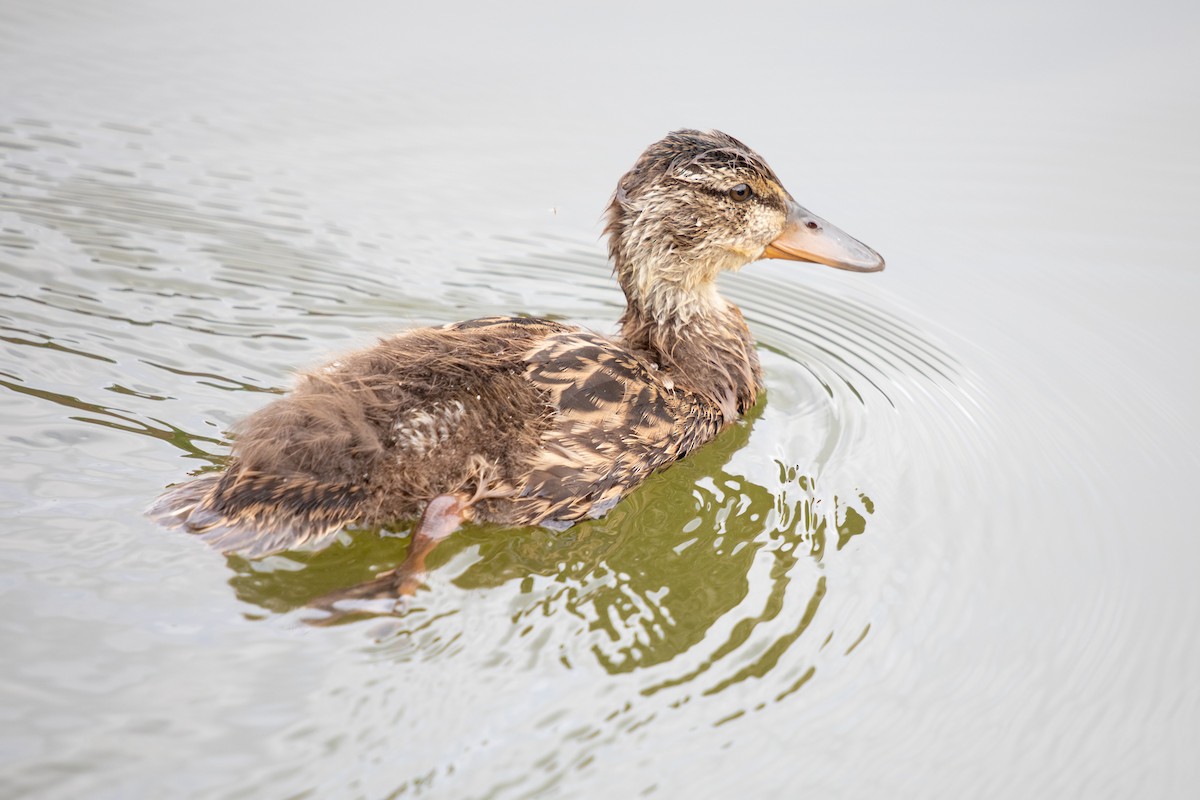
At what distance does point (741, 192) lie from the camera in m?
4.62

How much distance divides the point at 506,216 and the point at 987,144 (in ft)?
8.72

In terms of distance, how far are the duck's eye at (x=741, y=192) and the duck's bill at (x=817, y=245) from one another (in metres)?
0.23

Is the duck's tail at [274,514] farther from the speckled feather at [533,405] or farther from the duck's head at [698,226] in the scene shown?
the duck's head at [698,226]

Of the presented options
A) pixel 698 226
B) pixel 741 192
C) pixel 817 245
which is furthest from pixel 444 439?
pixel 817 245

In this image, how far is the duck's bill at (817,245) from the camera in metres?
4.77

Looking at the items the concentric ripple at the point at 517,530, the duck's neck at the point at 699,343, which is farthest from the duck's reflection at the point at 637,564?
the duck's neck at the point at 699,343

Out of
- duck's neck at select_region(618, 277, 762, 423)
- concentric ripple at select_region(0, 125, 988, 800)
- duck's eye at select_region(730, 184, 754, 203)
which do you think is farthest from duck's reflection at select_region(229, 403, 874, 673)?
duck's eye at select_region(730, 184, 754, 203)

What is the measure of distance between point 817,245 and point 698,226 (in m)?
0.52

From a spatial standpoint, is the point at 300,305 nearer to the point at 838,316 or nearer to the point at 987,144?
the point at 838,316

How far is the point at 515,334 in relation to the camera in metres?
4.12

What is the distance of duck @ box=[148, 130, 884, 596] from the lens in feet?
11.7

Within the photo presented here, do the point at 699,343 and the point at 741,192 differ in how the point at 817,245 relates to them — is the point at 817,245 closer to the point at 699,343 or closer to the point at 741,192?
the point at 741,192

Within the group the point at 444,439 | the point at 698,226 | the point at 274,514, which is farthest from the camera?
the point at 698,226

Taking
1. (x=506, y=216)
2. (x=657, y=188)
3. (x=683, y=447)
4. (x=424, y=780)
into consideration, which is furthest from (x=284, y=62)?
(x=424, y=780)
